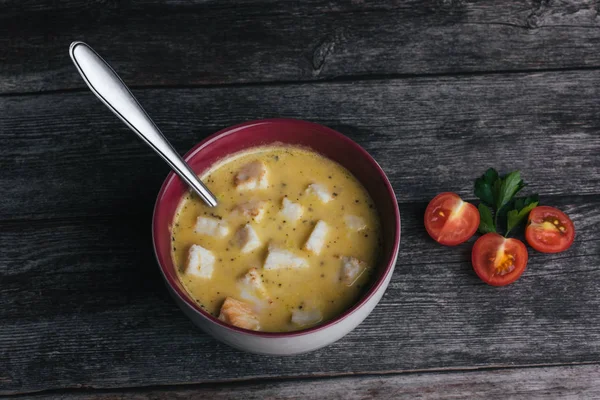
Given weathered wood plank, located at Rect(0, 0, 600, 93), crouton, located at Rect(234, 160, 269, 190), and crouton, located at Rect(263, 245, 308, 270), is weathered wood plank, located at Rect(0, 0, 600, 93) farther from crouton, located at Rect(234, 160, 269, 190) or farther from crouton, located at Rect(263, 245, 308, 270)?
crouton, located at Rect(263, 245, 308, 270)

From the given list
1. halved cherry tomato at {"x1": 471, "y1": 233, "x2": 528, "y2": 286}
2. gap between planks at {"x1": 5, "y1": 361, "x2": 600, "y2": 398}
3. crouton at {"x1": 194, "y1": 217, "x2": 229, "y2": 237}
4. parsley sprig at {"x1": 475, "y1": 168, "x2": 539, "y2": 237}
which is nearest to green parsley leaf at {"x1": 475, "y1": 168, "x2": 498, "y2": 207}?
parsley sprig at {"x1": 475, "y1": 168, "x2": 539, "y2": 237}

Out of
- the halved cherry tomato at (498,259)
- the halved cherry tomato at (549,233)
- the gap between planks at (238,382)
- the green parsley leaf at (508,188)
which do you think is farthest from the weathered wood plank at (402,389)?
the green parsley leaf at (508,188)

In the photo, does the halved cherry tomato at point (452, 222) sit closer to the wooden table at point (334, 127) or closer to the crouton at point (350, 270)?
the wooden table at point (334, 127)

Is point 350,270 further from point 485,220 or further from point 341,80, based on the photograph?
point 341,80

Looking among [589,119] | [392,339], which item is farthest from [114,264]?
[589,119]

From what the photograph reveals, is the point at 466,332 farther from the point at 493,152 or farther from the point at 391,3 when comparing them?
the point at 391,3
